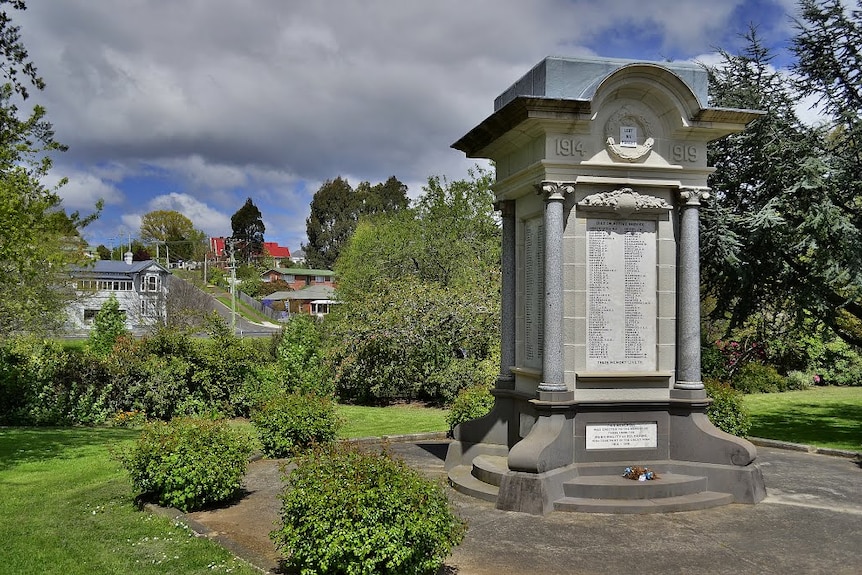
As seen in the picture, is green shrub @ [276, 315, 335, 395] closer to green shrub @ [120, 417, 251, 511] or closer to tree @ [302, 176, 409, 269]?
green shrub @ [120, 417, 251, 511]

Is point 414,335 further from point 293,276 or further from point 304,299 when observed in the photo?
point 293,276

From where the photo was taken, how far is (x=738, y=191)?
16.2 meters

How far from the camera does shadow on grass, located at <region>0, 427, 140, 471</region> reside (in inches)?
535

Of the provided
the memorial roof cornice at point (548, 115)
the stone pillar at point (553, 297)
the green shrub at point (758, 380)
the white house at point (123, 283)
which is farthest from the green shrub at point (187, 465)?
the white house at point (123, 283)

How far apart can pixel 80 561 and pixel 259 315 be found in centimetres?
7497

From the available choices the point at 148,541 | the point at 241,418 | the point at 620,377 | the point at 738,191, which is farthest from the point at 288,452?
the point at 738,191

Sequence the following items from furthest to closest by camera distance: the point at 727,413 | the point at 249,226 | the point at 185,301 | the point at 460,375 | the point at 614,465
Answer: the point at 249,226
the point at 185,301
the point at 460,375
the point at 727,413
the point at 614,465

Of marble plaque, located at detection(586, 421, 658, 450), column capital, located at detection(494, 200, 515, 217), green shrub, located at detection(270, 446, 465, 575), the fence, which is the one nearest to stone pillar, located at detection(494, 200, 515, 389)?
column capital, located at detection(494, 200, 515, 217)

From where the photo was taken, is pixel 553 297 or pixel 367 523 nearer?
pixel 367 523

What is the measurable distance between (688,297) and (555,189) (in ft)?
7.64

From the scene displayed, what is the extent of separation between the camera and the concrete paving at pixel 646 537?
6.66 meters

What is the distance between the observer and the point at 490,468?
9555 mm

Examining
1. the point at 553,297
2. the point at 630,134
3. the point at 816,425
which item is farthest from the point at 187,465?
the point at 816,425

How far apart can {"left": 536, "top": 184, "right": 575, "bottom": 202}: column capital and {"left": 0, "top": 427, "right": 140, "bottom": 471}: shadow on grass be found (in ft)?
33.1
